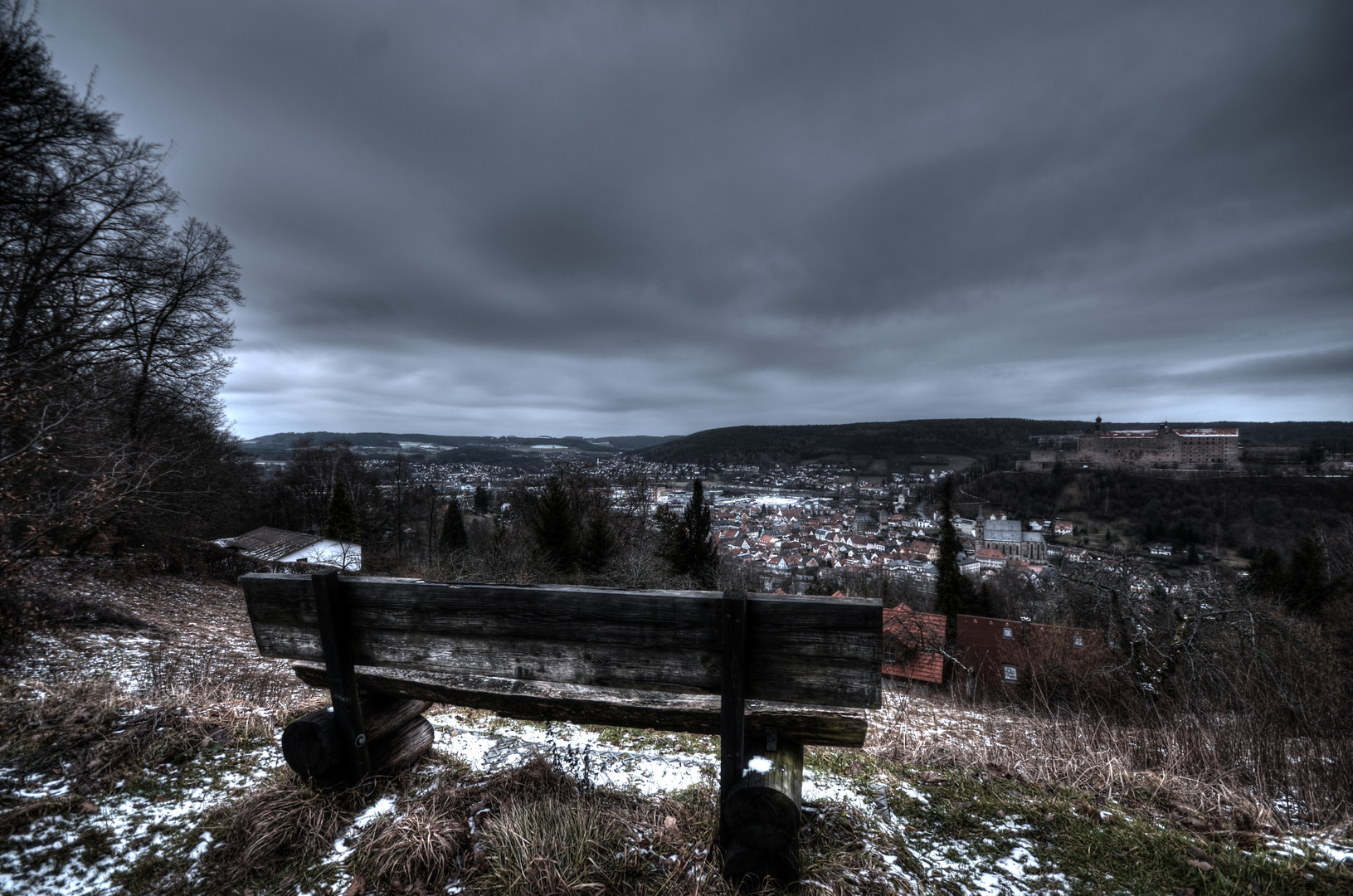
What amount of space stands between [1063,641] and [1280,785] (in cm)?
1203

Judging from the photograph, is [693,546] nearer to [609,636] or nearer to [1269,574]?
[609,636]

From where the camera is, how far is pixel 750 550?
156 feet

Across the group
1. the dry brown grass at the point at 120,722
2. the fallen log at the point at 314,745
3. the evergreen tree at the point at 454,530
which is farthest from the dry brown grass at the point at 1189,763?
the evergreen tree at the point at 454,530

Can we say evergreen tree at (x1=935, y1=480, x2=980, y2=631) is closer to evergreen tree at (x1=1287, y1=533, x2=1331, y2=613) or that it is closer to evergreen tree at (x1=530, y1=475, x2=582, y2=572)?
evergreen tree at (x1=1287, y1=533, x2=1331, y2=613)

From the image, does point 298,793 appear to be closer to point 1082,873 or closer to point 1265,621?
point 1082,873

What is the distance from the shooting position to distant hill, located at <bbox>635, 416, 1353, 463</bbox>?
11388 centimetres

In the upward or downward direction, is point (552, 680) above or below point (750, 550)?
above

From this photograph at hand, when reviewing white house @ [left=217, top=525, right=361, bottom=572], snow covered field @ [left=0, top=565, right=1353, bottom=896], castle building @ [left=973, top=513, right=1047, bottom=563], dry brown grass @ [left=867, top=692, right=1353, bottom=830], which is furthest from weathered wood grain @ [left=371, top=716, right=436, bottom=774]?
castle building @ [left=973, top=513, right=1047, bottom=563]

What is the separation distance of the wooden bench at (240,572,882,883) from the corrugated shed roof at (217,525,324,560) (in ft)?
87.2

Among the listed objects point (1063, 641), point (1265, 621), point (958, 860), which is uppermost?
point (958, 860)

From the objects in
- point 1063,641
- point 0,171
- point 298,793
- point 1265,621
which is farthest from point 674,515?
point 298,793

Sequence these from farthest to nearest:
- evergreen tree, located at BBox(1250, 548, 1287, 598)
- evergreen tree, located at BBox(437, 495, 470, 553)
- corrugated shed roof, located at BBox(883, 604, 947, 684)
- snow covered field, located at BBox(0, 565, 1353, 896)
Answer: evergreen tree, located at BBox(437, 495, 470, 553)
evergreen tree, located at BBox(1250, 548, 1287, 598)
corrugated shed roof, located at BBox(883, 604, 947, 684)
snow covered field, located at BBox(0, 565, 1353, 896)

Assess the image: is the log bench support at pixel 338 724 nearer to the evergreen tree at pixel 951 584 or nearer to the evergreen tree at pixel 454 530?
the evergreen tree at pixel 951 584

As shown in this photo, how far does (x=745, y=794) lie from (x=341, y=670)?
67.4 inches
